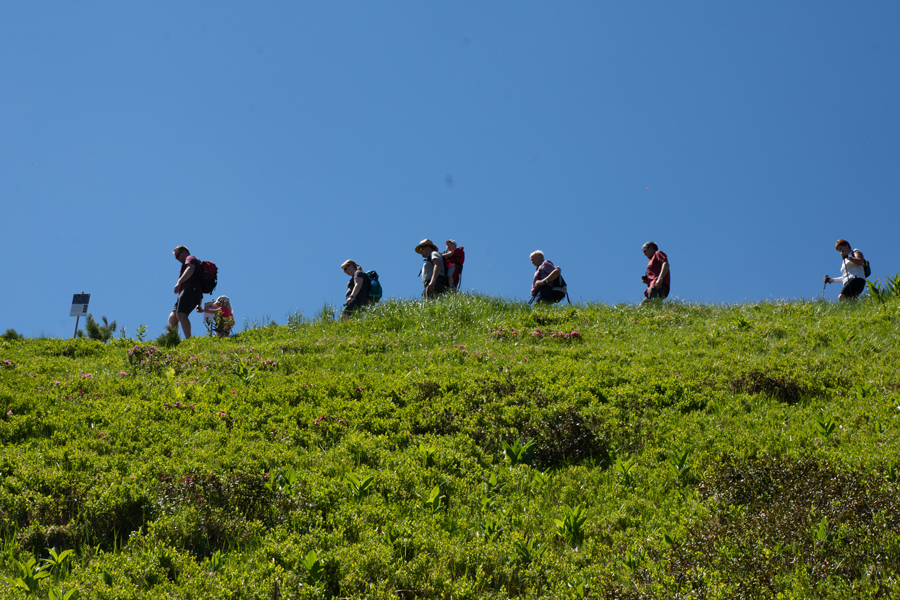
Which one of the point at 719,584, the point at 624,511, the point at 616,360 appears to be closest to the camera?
the point at 719,584

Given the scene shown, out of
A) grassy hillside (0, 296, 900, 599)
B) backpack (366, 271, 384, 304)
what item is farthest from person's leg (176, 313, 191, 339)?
backpack (366, 271, 384, 304)

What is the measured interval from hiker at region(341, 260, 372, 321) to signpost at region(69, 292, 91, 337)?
24.2 feet

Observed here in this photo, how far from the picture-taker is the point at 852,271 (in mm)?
14656

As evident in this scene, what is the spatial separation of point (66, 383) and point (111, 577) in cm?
521

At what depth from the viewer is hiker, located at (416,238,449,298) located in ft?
54.9

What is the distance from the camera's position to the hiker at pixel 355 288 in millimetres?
16031

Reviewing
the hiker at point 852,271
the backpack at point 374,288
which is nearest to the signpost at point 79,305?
the backpack at point 374,288

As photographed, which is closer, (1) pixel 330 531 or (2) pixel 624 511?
(1) pixel 330 531

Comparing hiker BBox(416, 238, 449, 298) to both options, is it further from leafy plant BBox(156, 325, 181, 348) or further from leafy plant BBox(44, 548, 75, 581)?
leafy plant BBox(44, 548, 75, 581)

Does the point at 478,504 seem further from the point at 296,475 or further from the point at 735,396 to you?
the point at 735,396

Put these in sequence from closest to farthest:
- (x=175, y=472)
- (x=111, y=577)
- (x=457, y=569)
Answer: (x=111, y=577) → (x=457, y=569) → (x=175, y=472)

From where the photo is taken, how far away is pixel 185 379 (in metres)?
9.46

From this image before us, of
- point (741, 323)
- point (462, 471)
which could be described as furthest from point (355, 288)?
point (462, 471)

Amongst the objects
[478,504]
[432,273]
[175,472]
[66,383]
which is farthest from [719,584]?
[432,273]
